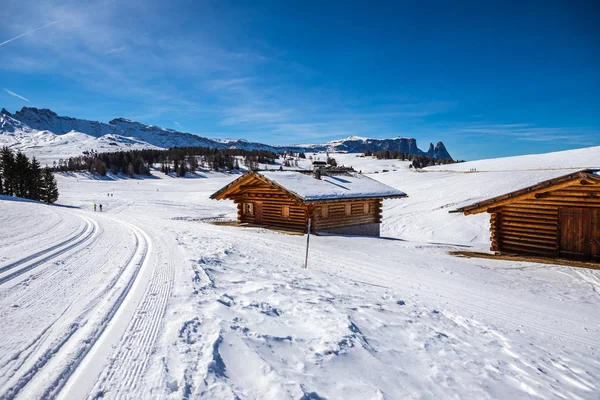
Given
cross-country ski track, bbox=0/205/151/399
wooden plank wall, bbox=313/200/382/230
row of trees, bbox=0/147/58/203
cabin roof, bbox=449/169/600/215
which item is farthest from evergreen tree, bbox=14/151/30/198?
cabin roof, bbox=449/169/600/215

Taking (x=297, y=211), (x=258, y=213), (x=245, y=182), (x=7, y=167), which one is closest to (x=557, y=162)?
(x=297, y=211)

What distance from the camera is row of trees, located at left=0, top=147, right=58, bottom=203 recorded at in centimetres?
4994

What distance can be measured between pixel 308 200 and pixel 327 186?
3941mm

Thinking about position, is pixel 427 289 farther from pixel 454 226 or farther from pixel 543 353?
pixel 454 226

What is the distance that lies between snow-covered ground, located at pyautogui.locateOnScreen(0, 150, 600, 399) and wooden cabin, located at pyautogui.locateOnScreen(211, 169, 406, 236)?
9.59 metres

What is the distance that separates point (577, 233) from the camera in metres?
14.1

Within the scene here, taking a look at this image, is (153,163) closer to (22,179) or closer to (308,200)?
(22,179)

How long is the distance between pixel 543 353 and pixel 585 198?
1120 centimetres

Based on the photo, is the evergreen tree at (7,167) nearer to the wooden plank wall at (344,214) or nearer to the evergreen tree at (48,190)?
the evergreen tree at (48,190)

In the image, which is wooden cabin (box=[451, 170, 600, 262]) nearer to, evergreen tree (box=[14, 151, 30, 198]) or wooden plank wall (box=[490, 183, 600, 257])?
wooden plank wall (box=[490, 183, 600, 257])

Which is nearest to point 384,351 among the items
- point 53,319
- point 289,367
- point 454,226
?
point 289,367

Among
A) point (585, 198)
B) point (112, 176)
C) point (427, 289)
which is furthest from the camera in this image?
point (112, 176)

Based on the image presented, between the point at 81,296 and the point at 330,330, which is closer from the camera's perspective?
the point at 330,330

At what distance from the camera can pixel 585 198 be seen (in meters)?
13.8
